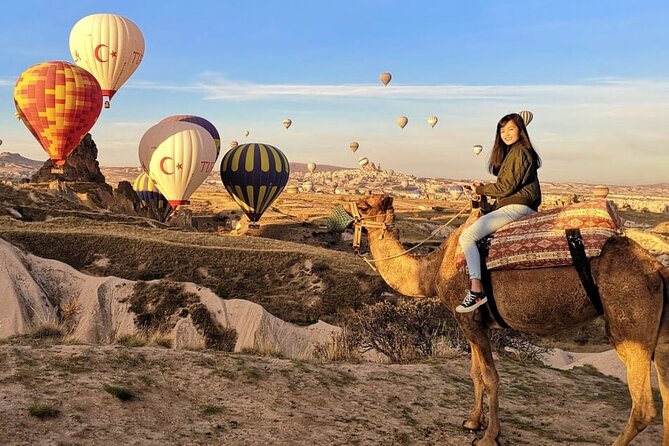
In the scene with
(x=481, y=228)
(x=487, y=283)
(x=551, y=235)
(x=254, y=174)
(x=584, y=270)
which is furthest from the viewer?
(x=254, y=174)

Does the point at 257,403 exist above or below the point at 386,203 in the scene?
below

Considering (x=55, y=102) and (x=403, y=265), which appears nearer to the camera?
(x=403, y=265)

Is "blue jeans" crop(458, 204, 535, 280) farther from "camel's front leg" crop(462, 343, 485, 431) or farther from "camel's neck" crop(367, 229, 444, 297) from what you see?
"camel's front leg" crop(462, 343, 485, 431)

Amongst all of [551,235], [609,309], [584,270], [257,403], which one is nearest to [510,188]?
[551,235]

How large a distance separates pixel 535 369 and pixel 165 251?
130 feet

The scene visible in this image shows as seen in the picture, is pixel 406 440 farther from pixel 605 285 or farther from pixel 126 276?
pixel 126 276

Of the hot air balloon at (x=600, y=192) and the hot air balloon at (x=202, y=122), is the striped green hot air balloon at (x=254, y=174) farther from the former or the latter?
the hot air balloon at (x=600, y=192)

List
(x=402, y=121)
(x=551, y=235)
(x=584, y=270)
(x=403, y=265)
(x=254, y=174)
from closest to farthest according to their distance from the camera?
(x=584, y=270)
(x=551, y=235)
(x=403, y=265)
(x=254, y=174)
(x=402, y=121)

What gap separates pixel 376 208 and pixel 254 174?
58.0 meters

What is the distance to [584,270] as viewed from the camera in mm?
7027

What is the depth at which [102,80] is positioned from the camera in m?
65.5

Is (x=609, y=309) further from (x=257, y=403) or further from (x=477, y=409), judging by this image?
(x=257, y=403)

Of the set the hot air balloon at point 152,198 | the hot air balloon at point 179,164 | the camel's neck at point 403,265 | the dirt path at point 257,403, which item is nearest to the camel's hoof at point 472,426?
the dirt path at point 257,403

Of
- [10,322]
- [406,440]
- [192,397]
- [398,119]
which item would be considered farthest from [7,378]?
[398,119]
